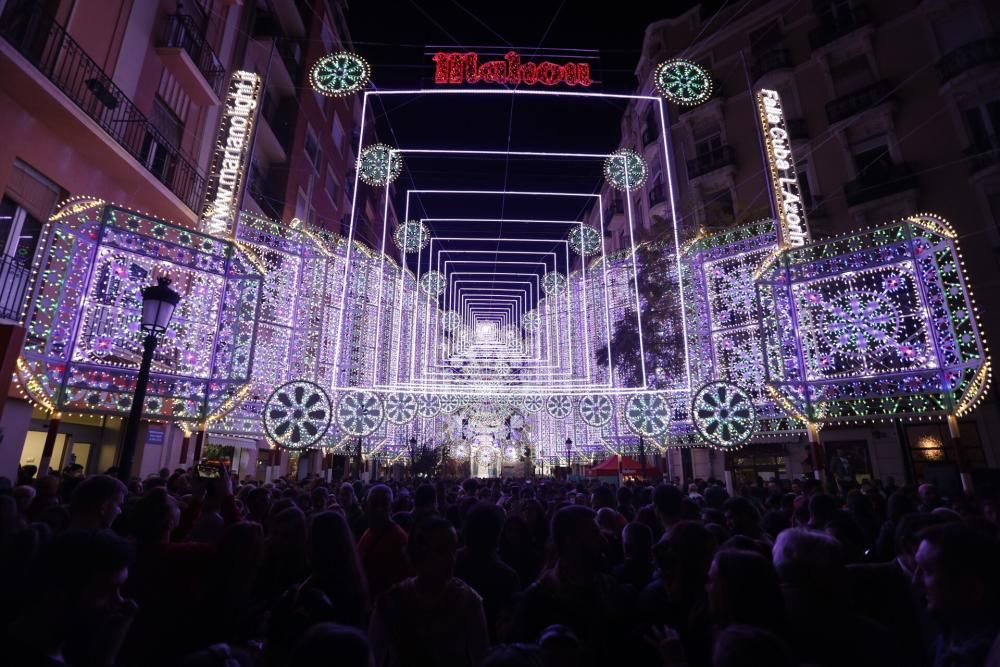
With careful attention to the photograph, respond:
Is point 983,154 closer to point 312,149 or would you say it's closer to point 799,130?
point 799,130

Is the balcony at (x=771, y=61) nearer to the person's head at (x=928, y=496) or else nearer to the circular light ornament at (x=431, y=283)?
the circular light ornament at (x=431, y=283)

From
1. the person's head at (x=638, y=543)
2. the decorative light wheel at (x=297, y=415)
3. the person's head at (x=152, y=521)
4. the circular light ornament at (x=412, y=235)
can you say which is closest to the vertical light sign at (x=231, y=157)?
the decorative light wheel at (x=297, y=415)

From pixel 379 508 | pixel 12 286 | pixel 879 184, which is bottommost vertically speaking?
pixel 379 508

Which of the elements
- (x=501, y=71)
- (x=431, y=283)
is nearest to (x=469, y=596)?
(x=501, y=71)

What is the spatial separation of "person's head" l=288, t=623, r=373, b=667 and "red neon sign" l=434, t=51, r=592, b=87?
1545cm

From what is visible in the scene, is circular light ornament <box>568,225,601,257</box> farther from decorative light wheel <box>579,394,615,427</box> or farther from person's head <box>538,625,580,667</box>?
person's head <box>538,625,580,667</box>

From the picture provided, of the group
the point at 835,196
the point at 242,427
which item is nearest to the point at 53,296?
the point at 242,427

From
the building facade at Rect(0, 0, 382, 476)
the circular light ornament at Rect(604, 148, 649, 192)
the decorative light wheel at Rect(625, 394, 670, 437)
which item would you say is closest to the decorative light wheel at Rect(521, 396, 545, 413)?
the decorative light wheel at Rect(625, 394, 670, 437)

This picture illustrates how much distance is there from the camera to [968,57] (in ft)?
57.3

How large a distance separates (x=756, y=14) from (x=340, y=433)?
26339mm

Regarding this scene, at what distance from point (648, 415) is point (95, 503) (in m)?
13.4

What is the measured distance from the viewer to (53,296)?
9.47m

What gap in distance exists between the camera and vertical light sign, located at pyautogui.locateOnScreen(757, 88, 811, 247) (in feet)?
44.2

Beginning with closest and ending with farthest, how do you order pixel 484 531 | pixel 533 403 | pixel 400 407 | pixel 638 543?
pixel 484 531 → pixel 638 543 → pixel 400 407 → pixel 533 403
